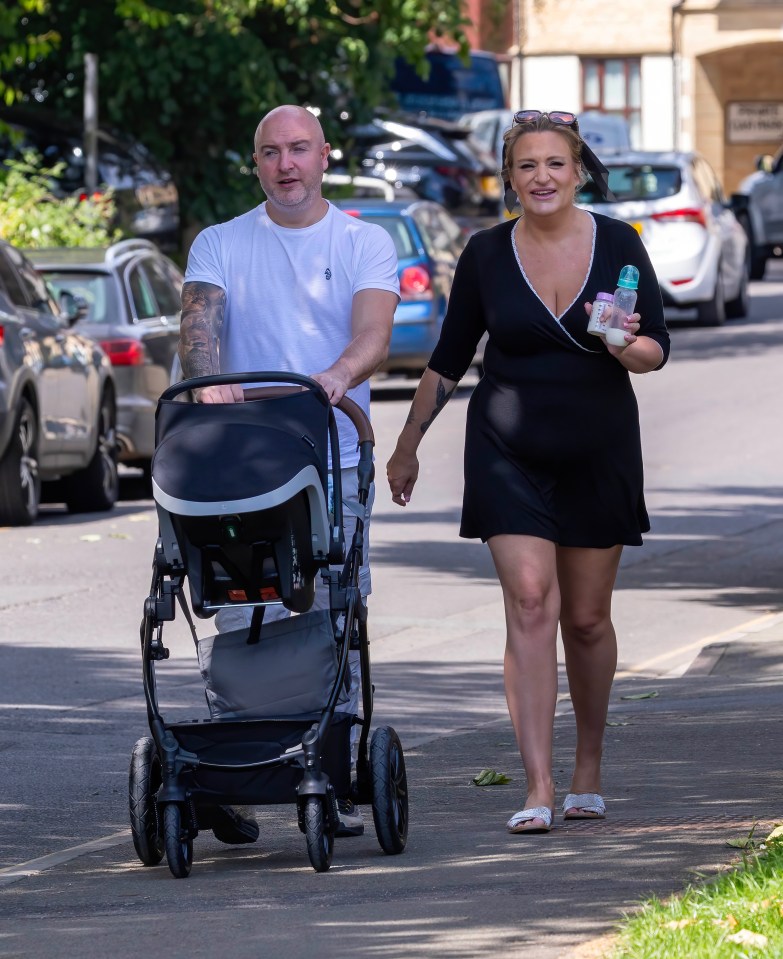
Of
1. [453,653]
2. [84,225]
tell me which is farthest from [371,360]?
[84,225]

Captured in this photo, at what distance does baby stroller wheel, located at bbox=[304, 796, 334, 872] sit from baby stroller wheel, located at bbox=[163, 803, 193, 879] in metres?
0.29

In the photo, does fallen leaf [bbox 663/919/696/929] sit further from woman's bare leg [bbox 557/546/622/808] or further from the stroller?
woman's bare leg [bbox 557/546/622/808]

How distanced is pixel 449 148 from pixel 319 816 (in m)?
Answer: 26.4

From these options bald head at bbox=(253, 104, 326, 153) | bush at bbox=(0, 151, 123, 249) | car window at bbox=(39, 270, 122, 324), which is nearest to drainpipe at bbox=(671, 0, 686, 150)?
bush at bbox=(0, 151, 123, 249)

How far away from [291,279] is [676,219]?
67.3ft

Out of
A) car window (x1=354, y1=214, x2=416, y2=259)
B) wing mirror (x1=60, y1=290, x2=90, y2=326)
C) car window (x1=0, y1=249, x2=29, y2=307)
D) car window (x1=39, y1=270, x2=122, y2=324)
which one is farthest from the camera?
car window (x1=354, y1=214, x2=416, y2=259)

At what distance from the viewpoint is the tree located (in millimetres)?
25688

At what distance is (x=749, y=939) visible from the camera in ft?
14.1

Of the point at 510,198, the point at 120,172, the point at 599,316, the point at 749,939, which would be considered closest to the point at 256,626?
the point at 599,316

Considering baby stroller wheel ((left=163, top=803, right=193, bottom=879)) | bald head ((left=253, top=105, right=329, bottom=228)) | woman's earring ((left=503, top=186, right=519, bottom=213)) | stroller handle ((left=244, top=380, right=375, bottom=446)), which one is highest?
bald head ((left=253, top=105, right=329, bottom=228))

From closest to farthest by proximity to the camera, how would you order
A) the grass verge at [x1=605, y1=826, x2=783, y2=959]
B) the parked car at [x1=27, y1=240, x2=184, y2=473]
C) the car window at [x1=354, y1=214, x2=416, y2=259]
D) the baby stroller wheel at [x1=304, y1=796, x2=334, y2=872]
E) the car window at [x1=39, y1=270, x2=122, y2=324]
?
the grass verge at [x1=605, y1=826, x2=783, y2=959]
the baby stroller wheel at [x1=304, y1=796, x2=334, y2=872]
the parked car at [x1=27, y1=240, x2=184, y2=473]
the car window at [x1=39, y1=270, x2=122, y2=324]
the car window at [x1=354, y1=214, x2=416, y2=259]

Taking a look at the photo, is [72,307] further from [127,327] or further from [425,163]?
[425,163]

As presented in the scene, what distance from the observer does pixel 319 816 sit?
552 cm

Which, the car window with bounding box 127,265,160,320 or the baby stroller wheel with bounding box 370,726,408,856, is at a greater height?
the baby stroller wheel with bounding box 370,726,408,856
